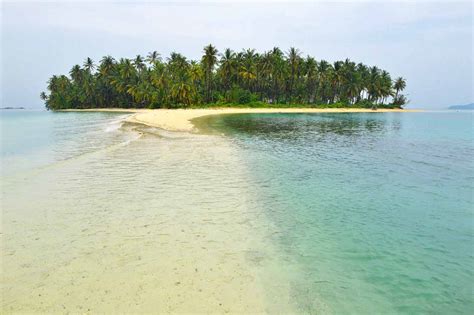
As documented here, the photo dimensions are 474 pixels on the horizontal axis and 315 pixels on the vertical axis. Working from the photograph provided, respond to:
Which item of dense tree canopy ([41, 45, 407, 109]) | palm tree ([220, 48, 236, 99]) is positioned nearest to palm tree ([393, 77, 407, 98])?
dense tree canopy ([41, 45, 407, 109])

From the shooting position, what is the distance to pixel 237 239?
23.4 feet

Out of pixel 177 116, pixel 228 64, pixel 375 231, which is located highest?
pixel 228 64

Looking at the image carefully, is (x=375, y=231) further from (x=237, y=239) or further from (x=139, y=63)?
(x=139, y=63)

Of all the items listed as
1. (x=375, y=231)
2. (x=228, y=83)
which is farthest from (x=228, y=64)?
(x=375, y=231)

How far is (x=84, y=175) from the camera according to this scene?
13.1 meters

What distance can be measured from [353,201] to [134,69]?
107 m

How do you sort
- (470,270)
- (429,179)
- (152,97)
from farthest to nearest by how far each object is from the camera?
(152,97) → (429,179) → (470,270)

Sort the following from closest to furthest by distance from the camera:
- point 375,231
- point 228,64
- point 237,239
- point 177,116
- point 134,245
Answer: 1. point 134,245
2. point 237,239
3. point 375,231
4. point 177,116
5. point 228,64

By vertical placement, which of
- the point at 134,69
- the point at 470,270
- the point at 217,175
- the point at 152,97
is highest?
the point at 134,69

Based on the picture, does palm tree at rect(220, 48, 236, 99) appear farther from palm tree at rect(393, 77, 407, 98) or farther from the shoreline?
palm tree at rect(393, 77, 407, 98)

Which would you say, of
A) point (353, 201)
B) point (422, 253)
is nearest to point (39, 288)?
point (422, 253)

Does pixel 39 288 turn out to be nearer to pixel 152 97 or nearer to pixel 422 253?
pixel 422 253

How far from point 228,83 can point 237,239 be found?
95870mm

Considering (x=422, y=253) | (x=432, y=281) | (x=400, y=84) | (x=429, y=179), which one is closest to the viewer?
(x=432, y=281)
